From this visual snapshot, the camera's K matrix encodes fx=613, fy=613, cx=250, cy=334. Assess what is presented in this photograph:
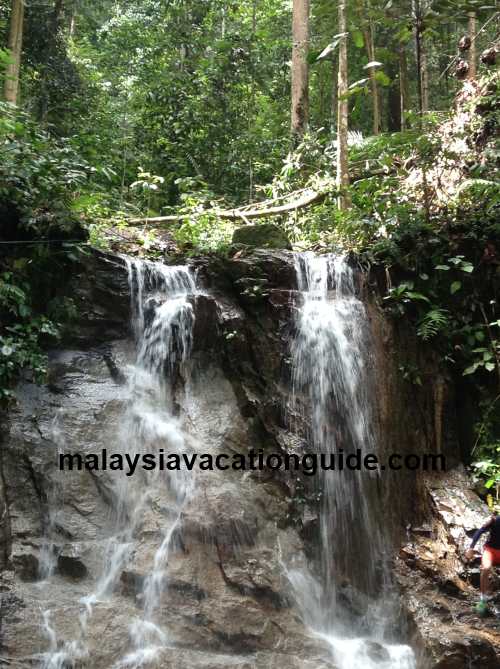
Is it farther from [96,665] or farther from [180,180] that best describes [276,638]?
[180,180]

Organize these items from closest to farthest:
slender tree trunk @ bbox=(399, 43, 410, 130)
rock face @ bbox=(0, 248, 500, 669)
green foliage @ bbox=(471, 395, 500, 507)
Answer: rock face @ bbox=(0, 248, 500, 669) → green foliage @ bbox=(471, 395, 500, 507) → slender tree trunk @ bbox=(399, 43, 410, 130)

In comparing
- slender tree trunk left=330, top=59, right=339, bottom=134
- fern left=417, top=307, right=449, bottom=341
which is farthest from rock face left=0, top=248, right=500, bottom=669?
slender tree trunk left=330, top=59, right=339, bottom=134

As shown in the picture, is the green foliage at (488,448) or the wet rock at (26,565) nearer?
the wet rock at (26,565)

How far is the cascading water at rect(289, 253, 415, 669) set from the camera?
597cm

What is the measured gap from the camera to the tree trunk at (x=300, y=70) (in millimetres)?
12922

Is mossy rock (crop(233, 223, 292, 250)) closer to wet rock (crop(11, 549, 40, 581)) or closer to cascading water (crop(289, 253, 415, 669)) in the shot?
cascading water (crop(289, 253, 415, 669))

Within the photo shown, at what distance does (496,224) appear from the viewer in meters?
8.41

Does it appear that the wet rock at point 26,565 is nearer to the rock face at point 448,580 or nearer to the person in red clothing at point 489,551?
the rock face at point 448,580

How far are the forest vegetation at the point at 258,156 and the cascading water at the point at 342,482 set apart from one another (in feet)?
2.46

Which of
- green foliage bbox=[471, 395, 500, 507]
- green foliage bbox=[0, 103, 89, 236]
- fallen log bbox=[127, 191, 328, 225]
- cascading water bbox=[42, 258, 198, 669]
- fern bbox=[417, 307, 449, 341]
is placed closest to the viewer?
cascading water bbox=[42, 258, 198, 669]

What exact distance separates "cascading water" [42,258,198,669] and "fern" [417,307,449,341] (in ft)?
9.79

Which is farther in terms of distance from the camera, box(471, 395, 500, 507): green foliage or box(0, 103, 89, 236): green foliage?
box(471, 395, 500, 507): green foliage

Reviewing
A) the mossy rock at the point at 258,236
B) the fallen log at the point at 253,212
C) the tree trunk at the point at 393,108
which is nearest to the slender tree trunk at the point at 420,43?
the fallen log at the point at 253,212

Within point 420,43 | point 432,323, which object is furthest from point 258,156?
point 432,323
